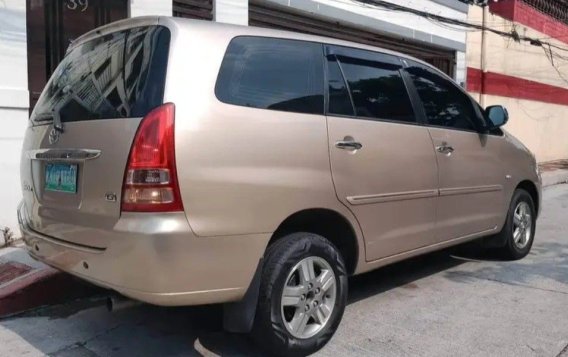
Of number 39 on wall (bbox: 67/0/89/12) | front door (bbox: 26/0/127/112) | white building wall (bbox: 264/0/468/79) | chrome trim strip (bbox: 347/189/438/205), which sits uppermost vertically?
white building wall (bbox: 264/0/468/79)

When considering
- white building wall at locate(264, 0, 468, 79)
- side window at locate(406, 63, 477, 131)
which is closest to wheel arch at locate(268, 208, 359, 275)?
side window at locate(406, 63, 477, 131)

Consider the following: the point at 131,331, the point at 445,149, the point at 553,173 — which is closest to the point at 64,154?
the point at 131,331

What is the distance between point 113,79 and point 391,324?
236 centimetres

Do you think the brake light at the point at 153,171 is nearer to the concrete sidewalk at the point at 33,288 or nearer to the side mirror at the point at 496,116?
the concrete sidewalk at the point at 33,288

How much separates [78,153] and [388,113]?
203 cm

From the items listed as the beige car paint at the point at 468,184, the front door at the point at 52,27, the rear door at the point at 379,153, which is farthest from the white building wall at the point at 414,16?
the rear door at the point at 379,153

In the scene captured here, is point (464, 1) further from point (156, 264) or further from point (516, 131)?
point (156, 264)

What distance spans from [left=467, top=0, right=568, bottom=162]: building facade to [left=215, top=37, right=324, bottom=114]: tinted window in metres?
11.4

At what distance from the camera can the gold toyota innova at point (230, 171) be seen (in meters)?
2.85

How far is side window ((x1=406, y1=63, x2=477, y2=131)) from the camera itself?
448cm

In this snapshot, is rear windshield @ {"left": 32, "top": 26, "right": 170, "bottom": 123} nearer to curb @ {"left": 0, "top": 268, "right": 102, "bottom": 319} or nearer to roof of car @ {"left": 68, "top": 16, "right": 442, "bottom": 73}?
roof of car @ {"left": 68, "top": 16, "right": 442, "bottom": 73}

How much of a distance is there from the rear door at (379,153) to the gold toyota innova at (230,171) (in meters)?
0.01

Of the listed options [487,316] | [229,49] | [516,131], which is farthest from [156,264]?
[516,131]

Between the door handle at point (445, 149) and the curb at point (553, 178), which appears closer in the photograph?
the door handle at point (445, 149)
